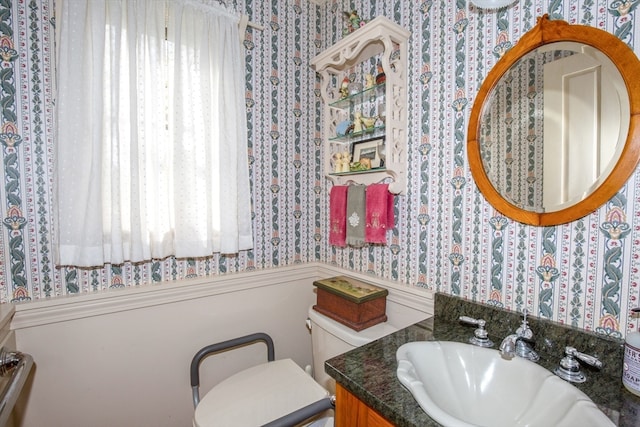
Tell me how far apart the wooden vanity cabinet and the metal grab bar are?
831 millimetres

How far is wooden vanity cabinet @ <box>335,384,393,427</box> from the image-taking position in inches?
28.3

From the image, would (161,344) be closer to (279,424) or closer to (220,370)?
(220,370)

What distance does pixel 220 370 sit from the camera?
150 cm

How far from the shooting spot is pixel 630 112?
2.56 ft

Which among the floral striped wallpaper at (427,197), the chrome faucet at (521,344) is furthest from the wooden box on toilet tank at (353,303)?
the chrome faucet at (521,344)

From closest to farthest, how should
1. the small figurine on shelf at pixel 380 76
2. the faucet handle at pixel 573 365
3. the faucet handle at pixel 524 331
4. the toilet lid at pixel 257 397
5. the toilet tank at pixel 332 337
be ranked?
the faucet handle at pixel 573 365, the faucet handle at pixel 524 331, the toilet lid at pixel 257 397, the toilet tank at pixel 332 337, the small figurine on shelf at pixel 380 76

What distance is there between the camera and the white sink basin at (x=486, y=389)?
2.22 ft

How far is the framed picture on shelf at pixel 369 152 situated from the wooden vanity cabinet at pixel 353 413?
0.96 meters

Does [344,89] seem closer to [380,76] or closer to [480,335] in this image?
[380,76]

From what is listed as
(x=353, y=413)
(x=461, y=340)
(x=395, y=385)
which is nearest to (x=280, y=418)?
(x=353, y=413)

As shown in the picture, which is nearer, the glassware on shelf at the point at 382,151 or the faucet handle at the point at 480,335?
the faucet handle at the point at 480,335

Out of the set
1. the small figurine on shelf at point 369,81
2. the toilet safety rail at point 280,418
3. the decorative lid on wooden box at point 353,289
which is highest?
the small figurine on shelf at point 369,81

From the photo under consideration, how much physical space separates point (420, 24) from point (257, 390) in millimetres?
1701

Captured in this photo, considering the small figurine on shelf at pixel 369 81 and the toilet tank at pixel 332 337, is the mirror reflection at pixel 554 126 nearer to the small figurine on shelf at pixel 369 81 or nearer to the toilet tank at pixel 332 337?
the small figurine on shelf at pixel 369 81
